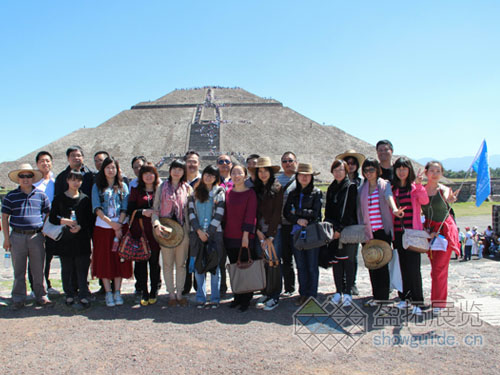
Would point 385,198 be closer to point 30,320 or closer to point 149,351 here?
point 149,351

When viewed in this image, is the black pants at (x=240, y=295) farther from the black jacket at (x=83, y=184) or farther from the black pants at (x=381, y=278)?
the black jacket at (x=83, y=184)

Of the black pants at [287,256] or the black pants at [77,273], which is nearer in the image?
the black pants at [77,273]

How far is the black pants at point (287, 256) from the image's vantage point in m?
4.54

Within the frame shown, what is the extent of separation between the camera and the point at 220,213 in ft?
13.7

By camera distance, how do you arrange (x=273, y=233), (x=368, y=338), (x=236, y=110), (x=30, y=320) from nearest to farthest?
(x=368, y=338), (x=30, y=320), (x=273, y=233), (x=236, y=110)

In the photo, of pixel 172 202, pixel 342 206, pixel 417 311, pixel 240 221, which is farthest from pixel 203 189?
pixel 417 311

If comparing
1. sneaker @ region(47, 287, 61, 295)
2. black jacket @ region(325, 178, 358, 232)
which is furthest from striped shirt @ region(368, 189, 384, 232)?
sneaker @ region(47, 287, 61, 295)

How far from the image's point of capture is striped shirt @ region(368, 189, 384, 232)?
165 inches

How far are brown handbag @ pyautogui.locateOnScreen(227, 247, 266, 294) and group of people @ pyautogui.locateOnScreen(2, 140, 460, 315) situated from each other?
0.13 metres

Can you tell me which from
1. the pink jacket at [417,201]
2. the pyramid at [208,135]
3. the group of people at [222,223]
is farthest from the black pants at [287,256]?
the pyramid at [208,135]

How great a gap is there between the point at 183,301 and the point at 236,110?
194 feet

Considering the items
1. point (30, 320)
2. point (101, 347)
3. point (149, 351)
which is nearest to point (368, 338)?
point (149, 351)

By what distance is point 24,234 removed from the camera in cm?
432

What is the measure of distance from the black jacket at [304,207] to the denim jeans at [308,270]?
0.37 meters
